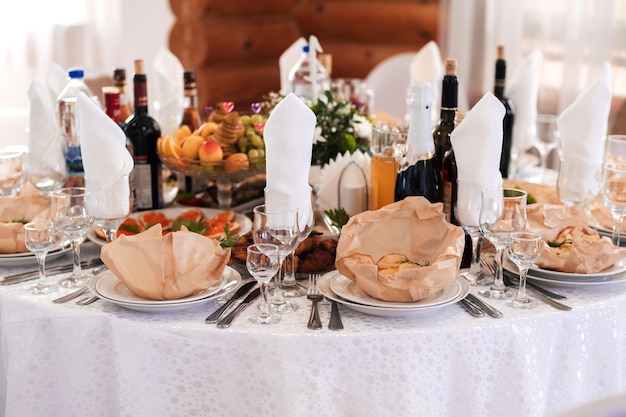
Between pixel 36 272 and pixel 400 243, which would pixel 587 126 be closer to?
pixel 400 243

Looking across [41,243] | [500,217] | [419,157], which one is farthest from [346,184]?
[41,243]

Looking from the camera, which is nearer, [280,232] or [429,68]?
[280,232]

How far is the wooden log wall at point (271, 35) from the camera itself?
4965mm

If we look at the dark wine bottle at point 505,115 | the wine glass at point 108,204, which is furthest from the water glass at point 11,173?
the dark wine bottle at point 505,115

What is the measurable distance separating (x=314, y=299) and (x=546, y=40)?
327 cm

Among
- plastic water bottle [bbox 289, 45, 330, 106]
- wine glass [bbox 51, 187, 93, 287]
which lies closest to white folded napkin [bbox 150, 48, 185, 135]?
plastic water bottle [bbox 289, 45, 330, 106]

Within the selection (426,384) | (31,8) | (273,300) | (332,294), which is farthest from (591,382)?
(31,8)

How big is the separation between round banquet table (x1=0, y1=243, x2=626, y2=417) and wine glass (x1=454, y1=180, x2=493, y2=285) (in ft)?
0.50

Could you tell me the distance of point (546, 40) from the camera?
4.32 metres

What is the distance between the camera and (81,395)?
144 cm

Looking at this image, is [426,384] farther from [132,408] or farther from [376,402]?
[132,408]

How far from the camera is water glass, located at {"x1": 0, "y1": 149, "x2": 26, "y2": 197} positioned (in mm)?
1950

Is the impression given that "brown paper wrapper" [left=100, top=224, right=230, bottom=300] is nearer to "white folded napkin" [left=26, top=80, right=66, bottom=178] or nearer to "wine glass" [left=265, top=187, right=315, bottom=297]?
"wine glass" [left=265, top=187, right=315, bottom=297]

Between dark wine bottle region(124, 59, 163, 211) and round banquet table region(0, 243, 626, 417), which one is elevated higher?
dark wine bottle region(124, 59, 163, 211)
